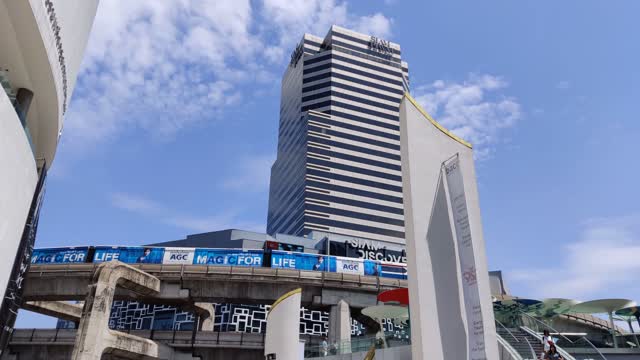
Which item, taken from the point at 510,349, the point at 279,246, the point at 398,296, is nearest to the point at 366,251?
the point at 279,246

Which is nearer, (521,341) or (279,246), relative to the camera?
(521,341)

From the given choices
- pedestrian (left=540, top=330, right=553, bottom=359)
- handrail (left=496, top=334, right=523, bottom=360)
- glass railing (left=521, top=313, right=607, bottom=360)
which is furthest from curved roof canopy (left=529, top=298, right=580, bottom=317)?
handrail (left=496, top=334, right=523, bottom=360)

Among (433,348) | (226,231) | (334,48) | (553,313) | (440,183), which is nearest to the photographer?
(433,348)

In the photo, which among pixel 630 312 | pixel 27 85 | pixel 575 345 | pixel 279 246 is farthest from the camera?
pixel 279 246

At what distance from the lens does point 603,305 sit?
91.5 ft

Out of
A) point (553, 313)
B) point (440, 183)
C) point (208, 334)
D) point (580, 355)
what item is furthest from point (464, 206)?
point (208, 334)

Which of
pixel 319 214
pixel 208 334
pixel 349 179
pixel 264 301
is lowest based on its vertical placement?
pixel 208 334

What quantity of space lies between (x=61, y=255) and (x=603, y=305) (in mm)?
39901

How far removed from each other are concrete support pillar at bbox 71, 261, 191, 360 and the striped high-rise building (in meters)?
82.0

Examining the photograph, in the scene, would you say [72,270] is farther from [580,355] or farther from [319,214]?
[319,214]

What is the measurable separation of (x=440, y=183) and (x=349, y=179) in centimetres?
10940

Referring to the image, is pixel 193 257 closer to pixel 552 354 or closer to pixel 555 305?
pixel 555 305

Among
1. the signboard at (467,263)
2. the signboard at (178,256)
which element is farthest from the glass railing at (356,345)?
the signboard at (178,256)

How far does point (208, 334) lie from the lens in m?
40.3
